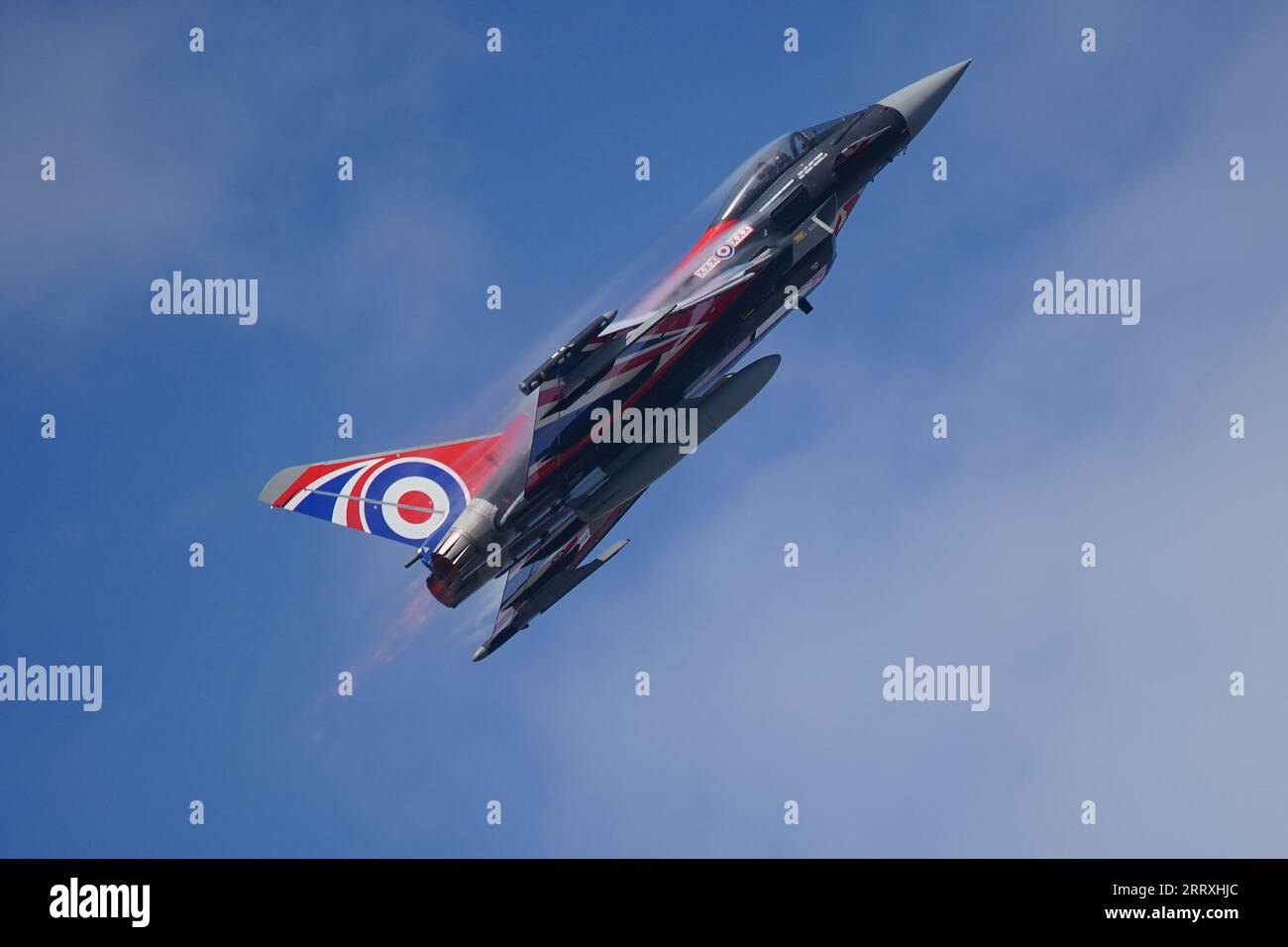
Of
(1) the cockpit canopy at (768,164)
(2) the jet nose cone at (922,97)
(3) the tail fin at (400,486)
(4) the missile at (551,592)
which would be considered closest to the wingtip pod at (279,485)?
(3) the tail fin at (400,486)

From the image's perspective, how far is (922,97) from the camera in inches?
1293

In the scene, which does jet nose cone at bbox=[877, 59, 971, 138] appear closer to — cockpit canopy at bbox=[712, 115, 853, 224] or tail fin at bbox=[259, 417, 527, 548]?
cockpit canopy at bbox=[712, 115, 853, 224]

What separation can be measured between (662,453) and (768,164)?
613 cm

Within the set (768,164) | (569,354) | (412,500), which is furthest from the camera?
(768,164)

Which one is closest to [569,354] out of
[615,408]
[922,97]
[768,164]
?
[615,408]

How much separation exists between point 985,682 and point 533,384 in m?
11.1

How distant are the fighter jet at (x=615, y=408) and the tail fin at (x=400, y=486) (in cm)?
3

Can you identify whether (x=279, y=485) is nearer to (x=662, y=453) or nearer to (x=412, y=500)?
(x=412, y=500)

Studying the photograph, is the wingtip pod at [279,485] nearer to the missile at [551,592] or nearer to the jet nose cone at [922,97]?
the missile at [551,592]

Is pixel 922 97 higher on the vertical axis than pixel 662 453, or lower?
higher

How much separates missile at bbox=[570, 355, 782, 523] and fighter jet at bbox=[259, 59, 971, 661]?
25mm

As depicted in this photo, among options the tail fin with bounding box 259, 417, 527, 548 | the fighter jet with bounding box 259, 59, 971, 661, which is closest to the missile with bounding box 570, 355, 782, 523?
the fighter jet with bounding box 259, 59, 971, 661

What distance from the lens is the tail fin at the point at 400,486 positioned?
3058 centimetres
